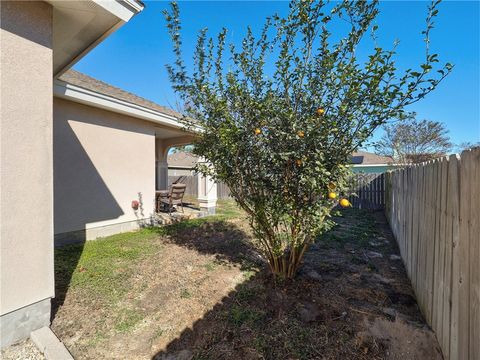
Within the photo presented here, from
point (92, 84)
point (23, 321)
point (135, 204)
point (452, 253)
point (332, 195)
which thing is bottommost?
point (23, 321)

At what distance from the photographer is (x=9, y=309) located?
2.20 metres

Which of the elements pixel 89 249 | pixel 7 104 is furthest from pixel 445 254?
pixel 89 249

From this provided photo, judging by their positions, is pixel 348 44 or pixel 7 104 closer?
pixel 7 104

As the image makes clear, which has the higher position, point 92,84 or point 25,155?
point 92,84

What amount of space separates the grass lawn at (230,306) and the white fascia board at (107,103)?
2.79 meters

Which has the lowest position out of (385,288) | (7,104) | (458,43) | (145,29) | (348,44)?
(385,288)

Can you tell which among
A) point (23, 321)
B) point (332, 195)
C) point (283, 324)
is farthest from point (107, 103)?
point (283, 324)

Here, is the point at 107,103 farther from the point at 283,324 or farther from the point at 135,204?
the point at 283,324

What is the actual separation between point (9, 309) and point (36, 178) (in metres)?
1.27

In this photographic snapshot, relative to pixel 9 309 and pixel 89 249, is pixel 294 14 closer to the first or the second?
pixel 9 309

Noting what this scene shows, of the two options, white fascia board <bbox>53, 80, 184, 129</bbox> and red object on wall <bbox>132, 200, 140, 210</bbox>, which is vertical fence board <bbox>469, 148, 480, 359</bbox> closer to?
white fascia board <bbox>53, 80, 184, 129</bbox>

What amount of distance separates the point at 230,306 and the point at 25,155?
2.76 metres

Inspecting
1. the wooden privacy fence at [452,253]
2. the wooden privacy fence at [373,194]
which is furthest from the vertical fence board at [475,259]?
the wooden privacy fence at [373,194]

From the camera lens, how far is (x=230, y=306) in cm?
284
